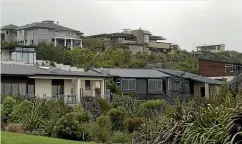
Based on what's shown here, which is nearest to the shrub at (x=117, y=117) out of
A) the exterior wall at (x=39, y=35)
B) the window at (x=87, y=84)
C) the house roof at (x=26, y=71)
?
the house roof at (x=26, y=71)

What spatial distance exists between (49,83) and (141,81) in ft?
45.4

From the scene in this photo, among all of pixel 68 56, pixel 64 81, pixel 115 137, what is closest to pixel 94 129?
pixel 115 137

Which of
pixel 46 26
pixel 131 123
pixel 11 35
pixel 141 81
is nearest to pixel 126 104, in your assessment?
pixel 131 123

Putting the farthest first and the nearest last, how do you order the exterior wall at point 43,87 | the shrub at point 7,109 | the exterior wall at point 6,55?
1. the exterior wall at point 6,55
2. the exterior wall at point 43,87
3. the shrub at point 7,109

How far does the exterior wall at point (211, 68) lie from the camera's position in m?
59.5

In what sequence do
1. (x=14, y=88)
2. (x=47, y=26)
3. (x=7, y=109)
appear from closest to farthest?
1. (x=7, y=109)
2. (x=14, y=88)
3. (x=47, y=26)

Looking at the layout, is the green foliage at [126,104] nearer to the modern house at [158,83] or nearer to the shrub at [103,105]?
the shrub at [103,105]

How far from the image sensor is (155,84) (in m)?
51.7

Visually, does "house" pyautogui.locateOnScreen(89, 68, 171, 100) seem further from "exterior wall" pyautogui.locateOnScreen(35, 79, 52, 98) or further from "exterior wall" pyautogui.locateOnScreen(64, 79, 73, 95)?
"exterior wall" pyautogui.locateOnScreen(35, 79, 52, 98)

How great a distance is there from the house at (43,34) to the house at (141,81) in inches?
1352

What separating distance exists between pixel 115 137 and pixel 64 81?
20.5 meters

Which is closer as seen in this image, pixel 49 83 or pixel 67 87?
pixel 49 83

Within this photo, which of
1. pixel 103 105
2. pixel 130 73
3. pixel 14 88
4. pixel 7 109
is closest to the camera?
pixel 7 109

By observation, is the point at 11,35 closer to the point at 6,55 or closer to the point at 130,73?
the point at 6,55
